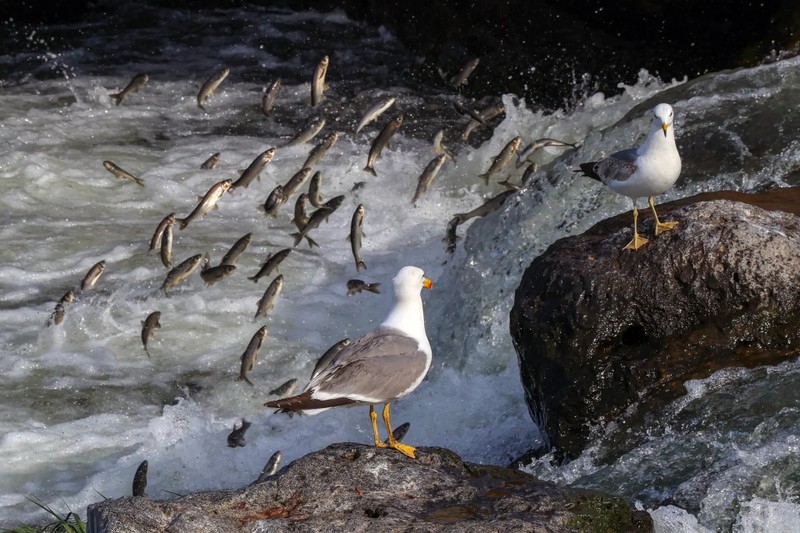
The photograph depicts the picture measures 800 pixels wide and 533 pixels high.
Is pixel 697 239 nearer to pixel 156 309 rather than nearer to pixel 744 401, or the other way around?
pixel 744 401

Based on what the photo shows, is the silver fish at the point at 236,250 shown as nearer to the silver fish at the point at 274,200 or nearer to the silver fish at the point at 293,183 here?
the silver fish at the point at 274,200

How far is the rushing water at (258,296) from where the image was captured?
19.7 feet

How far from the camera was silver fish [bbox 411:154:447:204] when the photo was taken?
10812 mm

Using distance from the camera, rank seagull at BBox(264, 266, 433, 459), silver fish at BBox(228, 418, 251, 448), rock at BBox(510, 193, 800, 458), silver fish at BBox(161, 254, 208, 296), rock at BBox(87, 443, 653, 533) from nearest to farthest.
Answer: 1. rock at BBox(87, 443, 653, 533)
2. seagull at BBox(264, 266, 433, 459)
3. rock at BBox(510, 193, 800, 458)
4. silver fish at BBox(228, 418, 251, 448)
5. silver fish at BBox(161, 254, 208, 296)

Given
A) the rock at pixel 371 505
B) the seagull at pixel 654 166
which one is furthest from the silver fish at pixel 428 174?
the rock at pixel 371 505

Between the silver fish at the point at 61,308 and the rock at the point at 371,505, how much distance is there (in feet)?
17.5

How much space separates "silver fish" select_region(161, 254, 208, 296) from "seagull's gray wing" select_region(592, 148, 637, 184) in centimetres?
418

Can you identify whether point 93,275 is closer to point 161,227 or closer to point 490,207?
point 161,227

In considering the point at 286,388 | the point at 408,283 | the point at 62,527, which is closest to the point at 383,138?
the point at 286,388

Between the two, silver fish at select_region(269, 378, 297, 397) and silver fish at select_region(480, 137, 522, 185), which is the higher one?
silver fish at select_region(480, 137, 522, 185)

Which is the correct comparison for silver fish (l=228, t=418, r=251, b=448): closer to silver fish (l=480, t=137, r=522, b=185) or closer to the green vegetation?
Answer: the green vegetation

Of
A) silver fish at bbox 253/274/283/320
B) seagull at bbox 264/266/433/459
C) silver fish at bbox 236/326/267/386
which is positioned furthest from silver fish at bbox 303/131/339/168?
seagull at bbox 264/266/433/459

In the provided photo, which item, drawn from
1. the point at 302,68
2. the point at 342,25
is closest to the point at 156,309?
the point at 302,68

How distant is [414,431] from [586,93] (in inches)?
294
